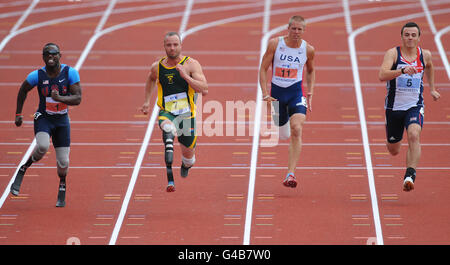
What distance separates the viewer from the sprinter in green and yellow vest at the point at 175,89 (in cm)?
980

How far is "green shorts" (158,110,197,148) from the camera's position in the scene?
9984mm

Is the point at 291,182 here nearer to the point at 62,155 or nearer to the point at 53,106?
the point at 62,155

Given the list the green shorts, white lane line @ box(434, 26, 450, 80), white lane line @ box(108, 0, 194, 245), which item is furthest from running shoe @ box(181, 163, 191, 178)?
white lane line @ box(434, 26, 450, 80)

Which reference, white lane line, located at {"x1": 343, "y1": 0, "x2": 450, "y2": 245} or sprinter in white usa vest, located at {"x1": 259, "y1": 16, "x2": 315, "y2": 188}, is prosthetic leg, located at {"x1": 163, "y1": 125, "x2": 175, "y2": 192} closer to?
sprinter in white usa vest, located at {"x1": 259, "y1": 16, "x2": 315, "y2": 188}

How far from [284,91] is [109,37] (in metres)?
7.76

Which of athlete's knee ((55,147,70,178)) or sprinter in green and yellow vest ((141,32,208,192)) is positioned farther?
athlete's knee ((55,147,70,178))

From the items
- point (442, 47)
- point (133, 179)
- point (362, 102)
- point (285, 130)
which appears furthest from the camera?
point (442, 47)

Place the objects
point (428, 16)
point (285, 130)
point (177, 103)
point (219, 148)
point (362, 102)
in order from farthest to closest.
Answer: point (428, 16) → point (362, 102) → point (219, 148) → point (285, 130) → point (177, 103)

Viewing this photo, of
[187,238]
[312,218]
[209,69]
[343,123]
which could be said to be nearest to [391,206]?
[312,218]

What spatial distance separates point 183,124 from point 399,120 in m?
2.51

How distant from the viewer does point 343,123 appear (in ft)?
44.9

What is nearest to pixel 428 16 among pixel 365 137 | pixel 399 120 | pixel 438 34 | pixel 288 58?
pixel 438 34

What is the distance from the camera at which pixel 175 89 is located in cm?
995

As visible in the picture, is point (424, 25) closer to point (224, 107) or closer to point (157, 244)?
point (224, 107)
